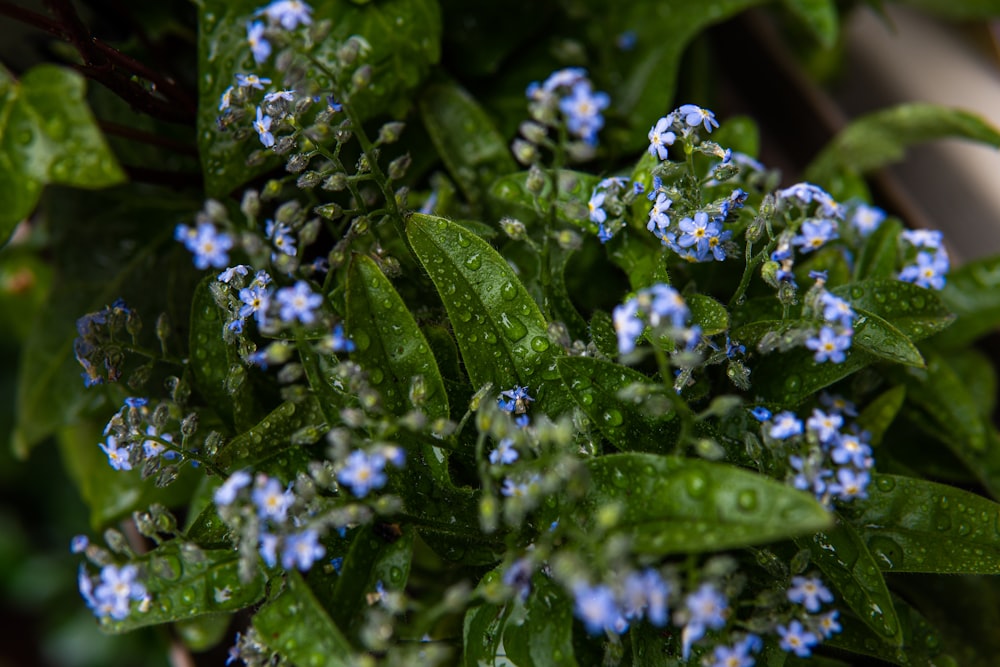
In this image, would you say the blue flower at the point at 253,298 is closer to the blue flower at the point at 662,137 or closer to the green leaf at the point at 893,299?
the blue flower at the point at 662,137

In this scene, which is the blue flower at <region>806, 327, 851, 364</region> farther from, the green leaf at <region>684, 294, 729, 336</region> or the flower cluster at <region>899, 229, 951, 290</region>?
the flower cluster at <region>899, 229, 951, 290</region>

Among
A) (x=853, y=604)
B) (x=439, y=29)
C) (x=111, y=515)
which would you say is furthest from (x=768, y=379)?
(x=111, y=515)

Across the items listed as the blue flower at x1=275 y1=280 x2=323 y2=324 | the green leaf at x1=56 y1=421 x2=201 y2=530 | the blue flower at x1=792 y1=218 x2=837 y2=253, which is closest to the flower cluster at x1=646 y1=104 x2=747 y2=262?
the blue flower at x1=792 y1=218 x2=837 y2=253

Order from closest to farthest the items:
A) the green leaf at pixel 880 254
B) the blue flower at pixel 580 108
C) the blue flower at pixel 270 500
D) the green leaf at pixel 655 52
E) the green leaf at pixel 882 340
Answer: the blue flower at pixel 270 500, the green leaf at pixel 882 340, the blue flower at pixel 580 108, the green leaf at pixel 880 254, the green leaf at pixel 655 52

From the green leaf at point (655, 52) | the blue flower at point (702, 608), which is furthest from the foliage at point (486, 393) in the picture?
the green leaf at point (655, 52)

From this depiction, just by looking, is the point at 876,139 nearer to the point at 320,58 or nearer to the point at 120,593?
the point at 320,58

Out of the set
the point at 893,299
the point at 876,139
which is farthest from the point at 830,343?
the point at 876,139
